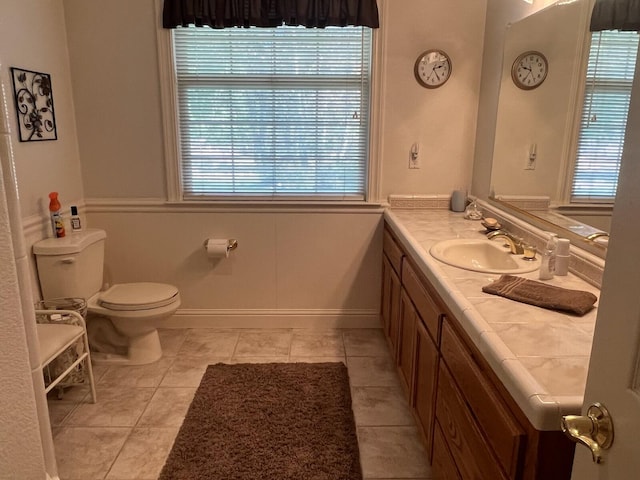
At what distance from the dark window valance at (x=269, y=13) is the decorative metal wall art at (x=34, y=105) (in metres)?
0.80

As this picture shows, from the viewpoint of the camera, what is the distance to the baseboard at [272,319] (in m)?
3.38

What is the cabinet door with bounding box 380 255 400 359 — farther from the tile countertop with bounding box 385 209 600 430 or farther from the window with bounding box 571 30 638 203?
the window with bounding box 571 30 638 203

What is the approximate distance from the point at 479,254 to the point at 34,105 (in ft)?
8.03

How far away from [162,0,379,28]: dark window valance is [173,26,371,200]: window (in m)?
0.12

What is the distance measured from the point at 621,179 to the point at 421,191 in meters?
2.50

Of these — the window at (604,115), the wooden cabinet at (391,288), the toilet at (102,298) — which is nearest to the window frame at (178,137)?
the wooden cabinet at (391,288)

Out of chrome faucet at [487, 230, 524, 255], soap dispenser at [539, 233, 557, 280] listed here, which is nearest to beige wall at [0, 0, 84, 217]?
chrome faucet at [487, 230, 524, 255]

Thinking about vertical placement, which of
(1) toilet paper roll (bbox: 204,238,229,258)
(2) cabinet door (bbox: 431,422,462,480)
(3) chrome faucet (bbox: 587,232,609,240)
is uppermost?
(3) chrome faucet (bbox: 587,232,609,240)

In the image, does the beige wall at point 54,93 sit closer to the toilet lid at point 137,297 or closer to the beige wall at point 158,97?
the beige wall at point 158,97

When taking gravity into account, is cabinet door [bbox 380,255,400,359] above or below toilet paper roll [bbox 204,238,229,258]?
below

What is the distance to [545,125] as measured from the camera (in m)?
2.18

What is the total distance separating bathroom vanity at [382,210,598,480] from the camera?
103 cm

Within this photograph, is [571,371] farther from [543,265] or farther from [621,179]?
[543,265]

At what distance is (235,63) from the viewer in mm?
3002
